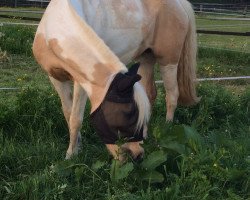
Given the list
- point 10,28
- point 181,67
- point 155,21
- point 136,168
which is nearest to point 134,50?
point 155,21

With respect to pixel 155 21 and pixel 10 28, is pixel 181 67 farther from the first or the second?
pixel 10 28

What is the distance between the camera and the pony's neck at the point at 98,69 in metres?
2.99

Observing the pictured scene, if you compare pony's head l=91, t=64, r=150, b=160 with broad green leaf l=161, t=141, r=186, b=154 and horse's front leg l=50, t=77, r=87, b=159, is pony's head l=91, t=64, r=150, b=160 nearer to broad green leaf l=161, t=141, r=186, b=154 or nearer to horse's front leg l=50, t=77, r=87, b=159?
broad green leaf l=161, t=141, r=186, b=154

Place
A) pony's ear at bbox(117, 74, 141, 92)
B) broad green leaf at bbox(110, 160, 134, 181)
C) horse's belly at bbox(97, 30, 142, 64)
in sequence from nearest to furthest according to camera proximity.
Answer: pony's ear at bbox(117, 74, 141, 92)
broad green leaf at bbox(110, 160, 134, 181)
horse's belly at bbox(97, 30, 142, 64)

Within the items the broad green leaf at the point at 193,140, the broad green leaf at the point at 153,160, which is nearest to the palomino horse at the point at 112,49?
the broad green leaf at the point at 153,160

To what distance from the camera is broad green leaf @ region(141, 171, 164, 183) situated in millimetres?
3021

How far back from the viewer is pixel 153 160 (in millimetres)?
3064

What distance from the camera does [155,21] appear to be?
14.9 ft

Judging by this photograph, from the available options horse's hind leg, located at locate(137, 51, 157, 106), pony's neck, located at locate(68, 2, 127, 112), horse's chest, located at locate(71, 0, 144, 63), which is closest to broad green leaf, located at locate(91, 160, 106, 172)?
pony's neck, located at locate(68, 2, 127, 112)

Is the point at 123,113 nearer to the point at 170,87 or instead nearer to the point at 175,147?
the point at 175,147

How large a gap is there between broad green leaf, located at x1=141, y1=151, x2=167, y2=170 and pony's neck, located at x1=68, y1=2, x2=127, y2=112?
0.49 metres

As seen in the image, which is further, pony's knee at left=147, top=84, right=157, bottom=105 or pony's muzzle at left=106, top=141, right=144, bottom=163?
pony's knee at left=147, top=84, right=157, bottom=105

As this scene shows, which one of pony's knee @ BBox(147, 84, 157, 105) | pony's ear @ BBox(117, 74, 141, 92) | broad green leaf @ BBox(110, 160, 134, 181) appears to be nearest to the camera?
pony's ear @ BBox(117, 74, 141, 92)

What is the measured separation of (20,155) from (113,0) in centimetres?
163
